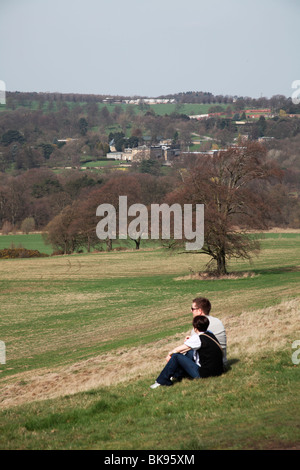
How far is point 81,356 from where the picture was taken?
66.7ft

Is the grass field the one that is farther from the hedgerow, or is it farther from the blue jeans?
the hedgerow

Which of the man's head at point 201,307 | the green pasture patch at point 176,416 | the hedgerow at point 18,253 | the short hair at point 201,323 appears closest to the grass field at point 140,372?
the green pasture patch at point 176,416

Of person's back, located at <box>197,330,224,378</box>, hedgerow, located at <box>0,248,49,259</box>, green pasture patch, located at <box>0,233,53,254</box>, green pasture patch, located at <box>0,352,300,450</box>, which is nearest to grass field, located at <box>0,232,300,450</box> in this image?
green pasture patch, located at <box>0,352,300,450</box>

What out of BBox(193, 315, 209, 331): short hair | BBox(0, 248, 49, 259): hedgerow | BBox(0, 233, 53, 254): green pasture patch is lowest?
BBox(0, 233, 53, 254): green pasture patch

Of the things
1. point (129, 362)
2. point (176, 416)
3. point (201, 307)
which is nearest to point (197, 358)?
point (201, 307)

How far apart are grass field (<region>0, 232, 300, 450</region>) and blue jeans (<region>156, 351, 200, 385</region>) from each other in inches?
13.3

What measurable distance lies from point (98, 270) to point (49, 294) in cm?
1445

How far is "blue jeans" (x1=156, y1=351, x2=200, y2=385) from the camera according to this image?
1159 cm

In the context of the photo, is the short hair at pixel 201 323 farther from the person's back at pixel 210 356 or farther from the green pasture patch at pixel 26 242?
the green pasture patch at pixel 26 242

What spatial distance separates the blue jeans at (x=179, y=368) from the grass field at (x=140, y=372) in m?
0.34

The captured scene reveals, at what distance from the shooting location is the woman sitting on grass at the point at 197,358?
37.4 ft

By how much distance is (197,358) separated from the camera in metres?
11.7

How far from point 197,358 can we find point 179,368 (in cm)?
40

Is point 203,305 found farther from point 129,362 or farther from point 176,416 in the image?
point 129,362
